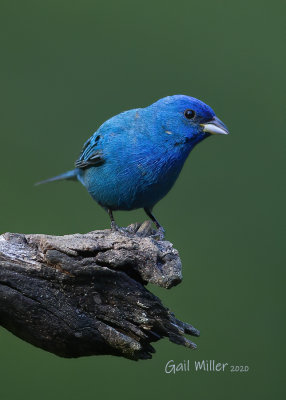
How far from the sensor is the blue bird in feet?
12.1

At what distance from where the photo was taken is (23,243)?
3.04 m

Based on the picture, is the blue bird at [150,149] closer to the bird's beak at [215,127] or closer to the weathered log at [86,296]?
the bird's beak at [215,127]

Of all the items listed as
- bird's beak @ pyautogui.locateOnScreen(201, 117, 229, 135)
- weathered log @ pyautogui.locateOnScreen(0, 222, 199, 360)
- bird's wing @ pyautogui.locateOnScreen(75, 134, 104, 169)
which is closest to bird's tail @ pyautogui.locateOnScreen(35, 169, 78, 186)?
bird's wing @ pyautogui.locateOnScreen(75, 134, 104, 169)

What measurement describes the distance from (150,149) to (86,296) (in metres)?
1.18

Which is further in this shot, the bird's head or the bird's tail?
the bird's tail

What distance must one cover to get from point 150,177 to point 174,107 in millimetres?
519

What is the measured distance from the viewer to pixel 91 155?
4055mm

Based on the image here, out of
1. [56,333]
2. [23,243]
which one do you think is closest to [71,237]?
[23,243]

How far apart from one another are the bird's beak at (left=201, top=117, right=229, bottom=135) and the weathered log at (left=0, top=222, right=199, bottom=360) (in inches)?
42.3

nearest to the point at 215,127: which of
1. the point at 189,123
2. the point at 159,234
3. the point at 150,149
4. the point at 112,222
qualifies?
the point at 189,123

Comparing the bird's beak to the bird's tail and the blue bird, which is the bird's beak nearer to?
the blue bird

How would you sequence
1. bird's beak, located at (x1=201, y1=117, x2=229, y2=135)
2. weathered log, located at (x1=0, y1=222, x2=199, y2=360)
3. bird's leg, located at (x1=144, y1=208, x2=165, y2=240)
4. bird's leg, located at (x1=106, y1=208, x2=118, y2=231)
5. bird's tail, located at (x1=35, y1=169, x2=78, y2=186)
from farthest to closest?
bird's tail, located at (x1=35, y1=169, x2=78, y2=186) < bird's leg, located at (x1=144, y1=208, x2=165, y2=240) < bird's leg, located at (x1=106, y1=208, x2=118, y2=231) < bird's beak, located at (x1=201, y1=117, x2=229, y2=135) < weathered log, located at (x1=0, y1=222, x2=199, y2=360)

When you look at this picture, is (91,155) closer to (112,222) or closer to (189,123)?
(112,222)

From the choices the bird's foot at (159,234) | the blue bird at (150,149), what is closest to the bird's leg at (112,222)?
the blue bird at (150,149)
